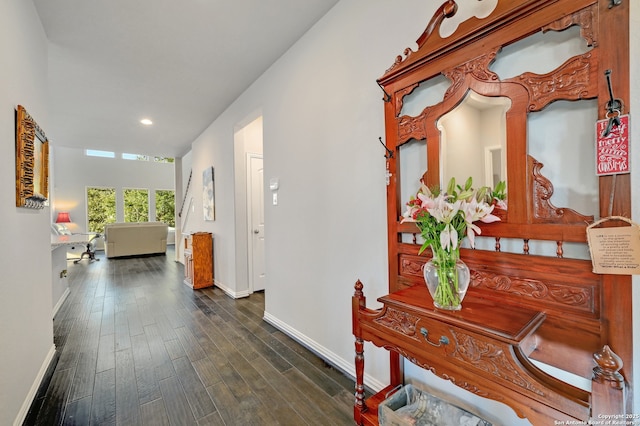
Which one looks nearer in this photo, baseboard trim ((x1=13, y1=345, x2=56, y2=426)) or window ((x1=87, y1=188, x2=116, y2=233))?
baseboard trim ((x1=13, y1=345, x2=56, y2=426))

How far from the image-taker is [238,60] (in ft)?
8.63

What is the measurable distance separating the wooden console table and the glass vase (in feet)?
0.13

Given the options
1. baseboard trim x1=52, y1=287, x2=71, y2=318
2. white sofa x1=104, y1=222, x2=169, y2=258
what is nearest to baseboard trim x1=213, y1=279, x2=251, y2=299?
baseboard trim x1=52, y1=287, x2=71, y2=318

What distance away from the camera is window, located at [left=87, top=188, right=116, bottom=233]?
28.3ft

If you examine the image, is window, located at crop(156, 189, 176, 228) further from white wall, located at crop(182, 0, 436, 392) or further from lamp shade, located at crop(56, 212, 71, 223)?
white wall, located at crop(182, 0, 436, 392)

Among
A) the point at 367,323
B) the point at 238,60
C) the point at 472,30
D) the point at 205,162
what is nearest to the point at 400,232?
the point at 367,323

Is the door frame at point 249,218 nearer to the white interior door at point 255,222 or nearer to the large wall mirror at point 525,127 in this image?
the white interior door at point 255,222

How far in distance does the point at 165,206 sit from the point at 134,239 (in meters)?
3.28

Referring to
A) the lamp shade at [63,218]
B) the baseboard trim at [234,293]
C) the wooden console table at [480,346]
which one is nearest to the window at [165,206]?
the lamp shade at [63,218]

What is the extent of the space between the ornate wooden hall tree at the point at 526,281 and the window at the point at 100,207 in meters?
10.6

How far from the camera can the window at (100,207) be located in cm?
864

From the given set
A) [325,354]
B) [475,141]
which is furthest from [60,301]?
[475,141]

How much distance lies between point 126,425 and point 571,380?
2.17m

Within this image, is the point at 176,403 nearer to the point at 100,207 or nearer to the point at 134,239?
the point at 134,239
